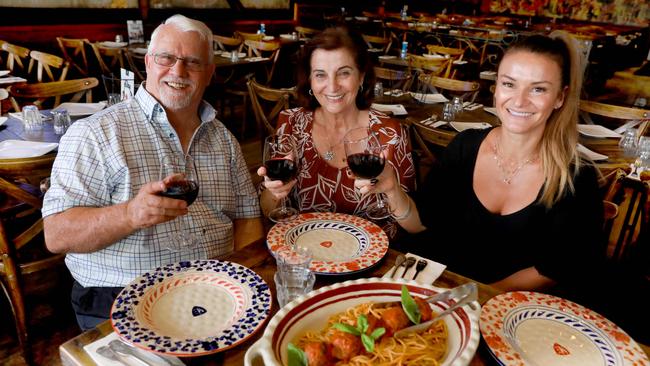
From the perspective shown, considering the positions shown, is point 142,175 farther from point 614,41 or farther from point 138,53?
point 614,41

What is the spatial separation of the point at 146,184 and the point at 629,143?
2850mm

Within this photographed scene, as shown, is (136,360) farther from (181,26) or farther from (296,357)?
(181,26)

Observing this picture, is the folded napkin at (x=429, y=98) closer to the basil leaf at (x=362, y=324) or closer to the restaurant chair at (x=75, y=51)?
the basil leaf at (x=362, y=324)

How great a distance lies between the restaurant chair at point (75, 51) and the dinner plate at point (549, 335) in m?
5.64

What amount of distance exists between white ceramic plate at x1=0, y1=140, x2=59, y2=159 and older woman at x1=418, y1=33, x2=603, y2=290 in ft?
5.95

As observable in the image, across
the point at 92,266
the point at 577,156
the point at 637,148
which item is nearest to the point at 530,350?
the point at 577,156

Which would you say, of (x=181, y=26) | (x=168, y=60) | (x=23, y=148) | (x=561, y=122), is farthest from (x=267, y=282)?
(x=23, y=148)

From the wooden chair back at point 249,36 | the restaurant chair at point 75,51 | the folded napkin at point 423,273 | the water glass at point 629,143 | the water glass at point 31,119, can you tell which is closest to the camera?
the folded napkin at point 423,273

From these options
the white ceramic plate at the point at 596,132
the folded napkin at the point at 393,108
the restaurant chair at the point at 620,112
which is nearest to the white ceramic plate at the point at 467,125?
the folded napkin at the point at 393,108

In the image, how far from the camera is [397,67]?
21.7 feet

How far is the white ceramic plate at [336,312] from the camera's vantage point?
0.89 m

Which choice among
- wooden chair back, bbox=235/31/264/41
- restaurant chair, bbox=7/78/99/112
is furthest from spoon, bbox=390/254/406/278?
wooden chair back, bbox=235/31/264/41

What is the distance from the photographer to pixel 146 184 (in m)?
1.42

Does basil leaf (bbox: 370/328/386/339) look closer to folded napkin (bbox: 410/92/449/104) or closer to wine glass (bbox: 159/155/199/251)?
wine glass (bbox: 159/155/199/251)
